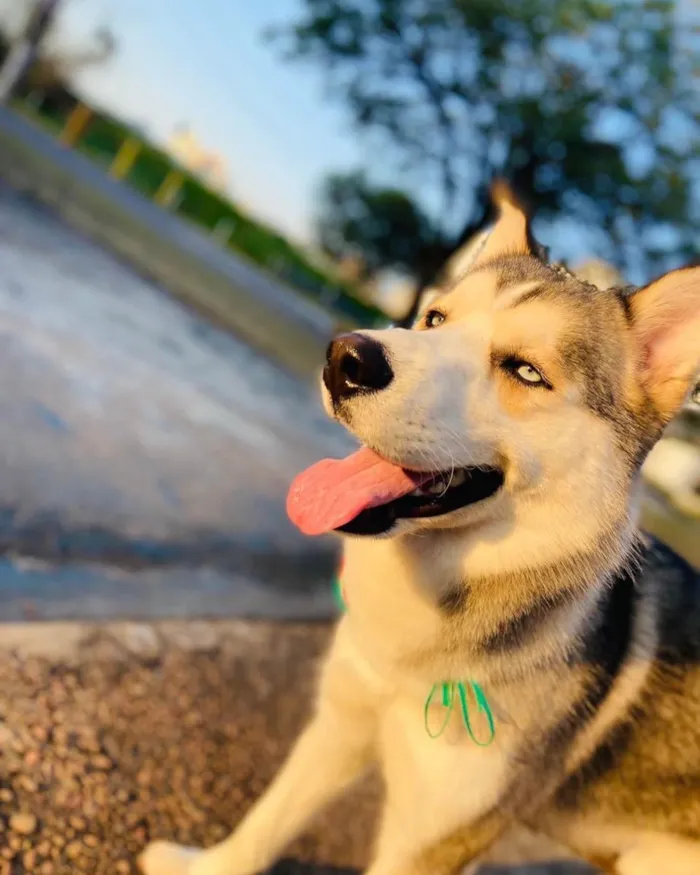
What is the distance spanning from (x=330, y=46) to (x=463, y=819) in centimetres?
1905

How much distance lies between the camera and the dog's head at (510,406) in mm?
1750

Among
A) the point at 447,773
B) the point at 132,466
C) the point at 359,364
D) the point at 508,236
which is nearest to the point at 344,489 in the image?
the point at 359,364

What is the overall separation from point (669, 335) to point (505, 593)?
790 millimetres

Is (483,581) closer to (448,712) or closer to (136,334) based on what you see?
(448,712)

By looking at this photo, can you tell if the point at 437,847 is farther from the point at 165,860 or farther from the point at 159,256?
the point at 159,256

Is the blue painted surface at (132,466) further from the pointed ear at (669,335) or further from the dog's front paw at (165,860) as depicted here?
the pointed ear at (669,335)

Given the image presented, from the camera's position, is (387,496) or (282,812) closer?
(387,496)

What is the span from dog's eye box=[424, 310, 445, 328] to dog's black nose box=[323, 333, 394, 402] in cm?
52

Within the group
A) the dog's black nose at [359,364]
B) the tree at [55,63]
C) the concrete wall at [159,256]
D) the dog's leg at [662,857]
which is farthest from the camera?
the tree at [55,63]

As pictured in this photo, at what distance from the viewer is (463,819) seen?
2.02 m

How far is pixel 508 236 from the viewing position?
8.02 feet

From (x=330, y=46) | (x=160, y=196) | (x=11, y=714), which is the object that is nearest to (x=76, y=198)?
(x=330, y=46)

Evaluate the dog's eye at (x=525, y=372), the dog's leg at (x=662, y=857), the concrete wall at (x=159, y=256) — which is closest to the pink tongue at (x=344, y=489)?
the dog's eye at (x=525, y=372)

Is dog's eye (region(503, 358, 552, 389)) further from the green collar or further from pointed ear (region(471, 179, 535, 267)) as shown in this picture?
the green collar
